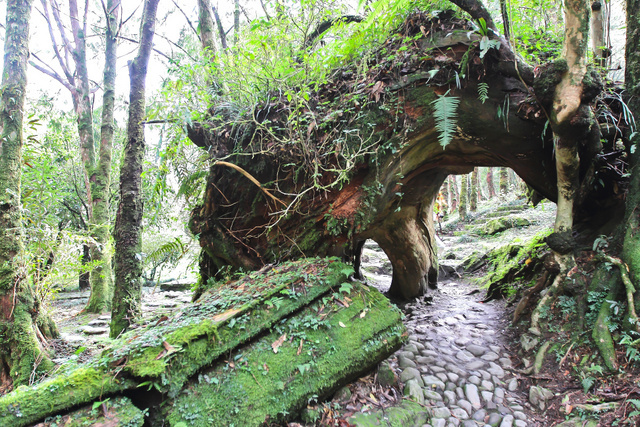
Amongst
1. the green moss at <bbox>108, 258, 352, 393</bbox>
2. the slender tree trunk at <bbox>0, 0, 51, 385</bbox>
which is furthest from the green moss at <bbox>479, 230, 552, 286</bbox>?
the slender tree trunk at <bbox>0, 0, 51, 385</bbox>

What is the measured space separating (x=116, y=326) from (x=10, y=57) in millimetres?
4546

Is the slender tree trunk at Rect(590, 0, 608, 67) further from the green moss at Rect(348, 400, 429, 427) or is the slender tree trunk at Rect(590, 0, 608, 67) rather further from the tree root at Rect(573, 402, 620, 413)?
the green moss at Rect(348, 400, 429, 427)

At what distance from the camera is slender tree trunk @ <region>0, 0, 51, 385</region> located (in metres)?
4.29

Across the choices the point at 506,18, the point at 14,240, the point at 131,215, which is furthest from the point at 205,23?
the point at 506,18

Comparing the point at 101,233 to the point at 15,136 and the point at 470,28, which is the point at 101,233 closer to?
the point at 15,136

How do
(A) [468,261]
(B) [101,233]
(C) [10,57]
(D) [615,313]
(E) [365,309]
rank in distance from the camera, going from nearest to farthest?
(D) [615,313], (E) [365,309], (C) [10,57], (B) [101,233], (A) [468,261]

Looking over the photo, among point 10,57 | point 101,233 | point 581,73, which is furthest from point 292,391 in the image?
point 101,233

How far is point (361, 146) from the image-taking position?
439 centimetres

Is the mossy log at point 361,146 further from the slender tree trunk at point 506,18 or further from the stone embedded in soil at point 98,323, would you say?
the stone embedded in soil at point 98,323

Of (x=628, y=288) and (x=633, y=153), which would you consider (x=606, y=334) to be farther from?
(x=633, y=153)

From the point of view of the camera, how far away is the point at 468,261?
32.0 ft

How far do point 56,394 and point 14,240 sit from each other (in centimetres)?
327

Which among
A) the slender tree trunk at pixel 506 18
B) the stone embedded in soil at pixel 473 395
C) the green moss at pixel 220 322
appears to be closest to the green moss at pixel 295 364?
the green moss at pixel 220 322

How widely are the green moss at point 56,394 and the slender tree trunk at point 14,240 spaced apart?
2.78 metres
